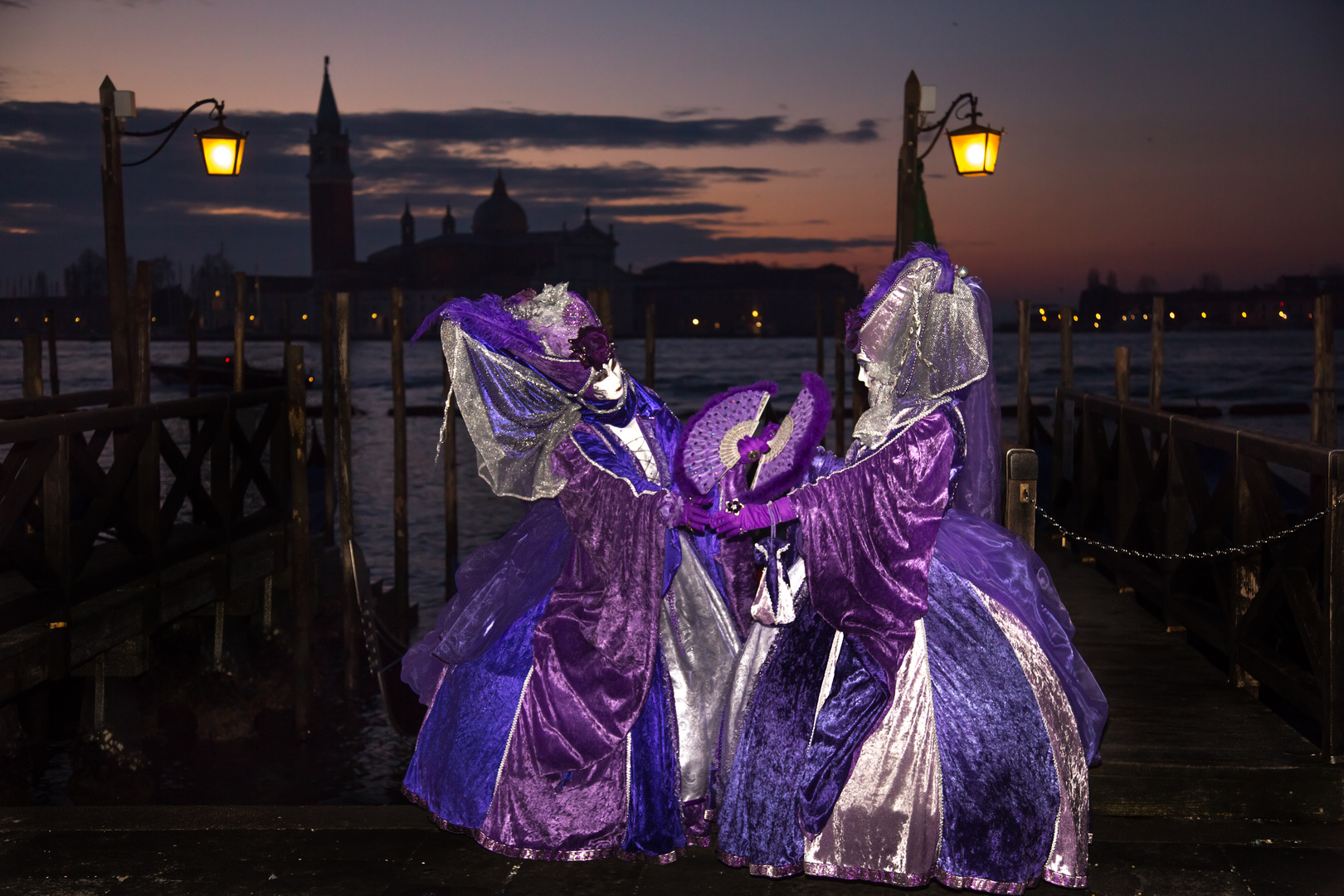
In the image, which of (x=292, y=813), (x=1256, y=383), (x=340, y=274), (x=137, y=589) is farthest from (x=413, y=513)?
(x=340, y=274)

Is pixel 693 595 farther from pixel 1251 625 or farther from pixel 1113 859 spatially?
pixel 1251 625

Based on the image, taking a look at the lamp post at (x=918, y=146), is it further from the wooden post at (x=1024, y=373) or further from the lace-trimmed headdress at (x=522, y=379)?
the lace-trimmed headdress at (x=522, y=379)

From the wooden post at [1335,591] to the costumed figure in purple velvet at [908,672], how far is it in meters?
0.91

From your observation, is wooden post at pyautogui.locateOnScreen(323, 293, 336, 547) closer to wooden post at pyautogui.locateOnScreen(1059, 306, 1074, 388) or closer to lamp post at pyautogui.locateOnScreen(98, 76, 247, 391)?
lamp post at pyautogui.locateOnScreen(98, 76, 247, 391)

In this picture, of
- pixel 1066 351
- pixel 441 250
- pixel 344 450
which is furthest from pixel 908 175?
pixel 441 250

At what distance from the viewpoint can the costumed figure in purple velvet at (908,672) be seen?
2.60 meters

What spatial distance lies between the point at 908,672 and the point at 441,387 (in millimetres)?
51526

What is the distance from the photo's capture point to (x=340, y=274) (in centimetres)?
9206

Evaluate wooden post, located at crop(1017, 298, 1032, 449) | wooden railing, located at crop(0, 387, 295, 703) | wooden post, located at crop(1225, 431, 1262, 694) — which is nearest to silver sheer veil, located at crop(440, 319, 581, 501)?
wooden post, located at crop(1225, 431, 1262, 694)

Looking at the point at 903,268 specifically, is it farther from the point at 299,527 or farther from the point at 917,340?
the point at 299,527

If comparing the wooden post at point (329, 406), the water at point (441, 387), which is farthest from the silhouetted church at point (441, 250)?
the wooden post at point (329, 406)

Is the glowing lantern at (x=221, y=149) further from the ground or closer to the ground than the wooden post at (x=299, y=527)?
further from the ground

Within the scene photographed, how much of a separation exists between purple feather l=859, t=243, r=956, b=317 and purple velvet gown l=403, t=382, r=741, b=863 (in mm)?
655

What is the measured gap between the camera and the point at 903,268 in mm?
2775
